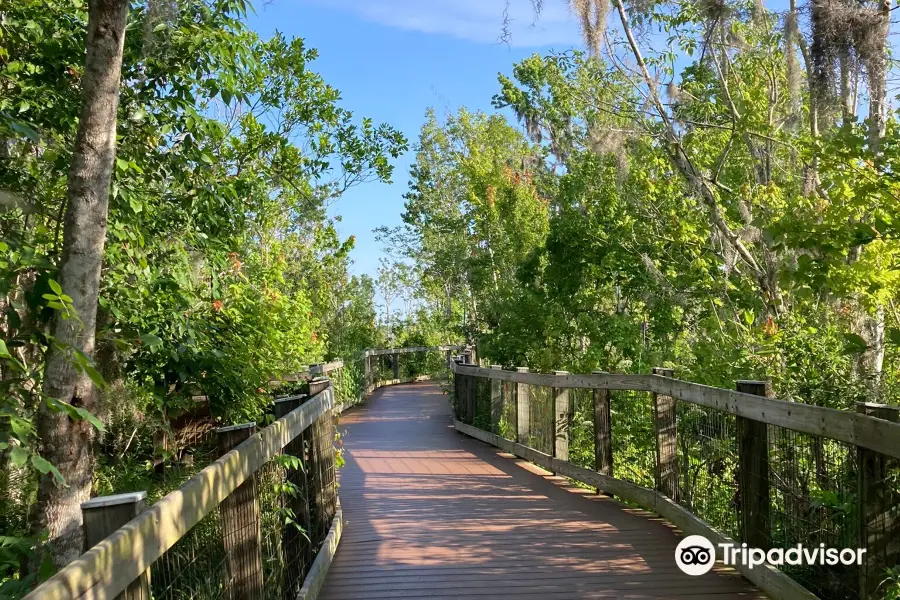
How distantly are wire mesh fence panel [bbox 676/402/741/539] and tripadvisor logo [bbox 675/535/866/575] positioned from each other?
14 cm

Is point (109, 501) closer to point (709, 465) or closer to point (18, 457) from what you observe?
point (18, 457)

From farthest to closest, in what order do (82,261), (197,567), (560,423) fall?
1. (560,423)
2. (197,567)
3. (82,261)

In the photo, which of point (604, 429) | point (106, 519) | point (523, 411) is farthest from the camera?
point (523, 411)

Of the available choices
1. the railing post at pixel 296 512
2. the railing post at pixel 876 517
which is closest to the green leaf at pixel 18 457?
the railing post at pixel 296 512

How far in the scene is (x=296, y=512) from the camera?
4.52 metres

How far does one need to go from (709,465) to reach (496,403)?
5.85 meters

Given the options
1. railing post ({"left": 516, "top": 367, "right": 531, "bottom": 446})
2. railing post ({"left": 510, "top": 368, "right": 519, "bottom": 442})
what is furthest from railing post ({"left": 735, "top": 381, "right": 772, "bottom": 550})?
railing post ({"left": 510, "top": 368, "right": 519, "bottom": 442})

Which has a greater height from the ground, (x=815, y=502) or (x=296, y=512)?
(x=815, y=502)

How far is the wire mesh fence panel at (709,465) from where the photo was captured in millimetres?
4758

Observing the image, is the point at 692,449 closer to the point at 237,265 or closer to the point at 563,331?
the point at 237,265

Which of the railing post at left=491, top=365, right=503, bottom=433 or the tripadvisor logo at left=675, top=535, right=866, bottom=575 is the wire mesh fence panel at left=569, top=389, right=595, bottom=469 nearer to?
the railing post at left=491, top=365, right=503, bottom=433

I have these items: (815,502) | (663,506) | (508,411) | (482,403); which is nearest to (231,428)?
(815,502)

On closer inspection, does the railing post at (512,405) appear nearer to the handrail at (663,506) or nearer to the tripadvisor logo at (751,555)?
the handrail at (663,506)

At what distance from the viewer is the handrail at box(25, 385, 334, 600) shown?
1.54 metres
